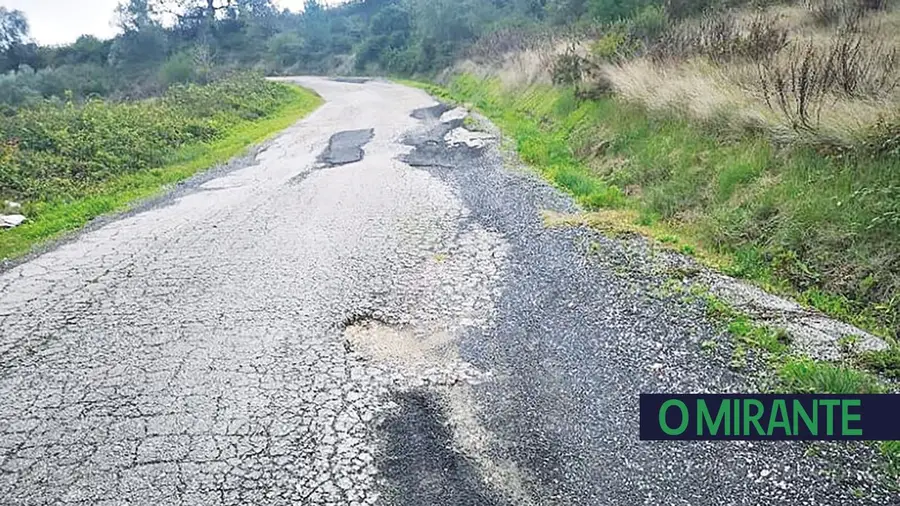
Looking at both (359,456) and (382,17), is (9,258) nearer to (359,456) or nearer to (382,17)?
(359,456)

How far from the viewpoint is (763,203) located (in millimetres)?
5828

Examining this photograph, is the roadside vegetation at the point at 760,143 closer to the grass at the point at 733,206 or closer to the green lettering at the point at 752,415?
the grass at the point at 733,206

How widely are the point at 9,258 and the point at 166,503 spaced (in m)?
5.03

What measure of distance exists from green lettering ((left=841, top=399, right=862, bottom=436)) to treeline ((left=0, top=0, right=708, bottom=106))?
14.4 meters

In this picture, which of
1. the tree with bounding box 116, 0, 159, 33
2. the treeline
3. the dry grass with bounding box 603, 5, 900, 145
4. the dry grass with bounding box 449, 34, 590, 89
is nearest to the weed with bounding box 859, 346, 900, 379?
the dry grass with bounding box 603, 5, 900, 145

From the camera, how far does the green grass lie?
4648mm

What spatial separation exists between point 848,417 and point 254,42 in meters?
57.4

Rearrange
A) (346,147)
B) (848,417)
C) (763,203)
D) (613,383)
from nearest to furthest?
(848,417)
(613,383)
(763,203)
(346,147)

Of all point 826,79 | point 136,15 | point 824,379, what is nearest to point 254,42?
point 136,15

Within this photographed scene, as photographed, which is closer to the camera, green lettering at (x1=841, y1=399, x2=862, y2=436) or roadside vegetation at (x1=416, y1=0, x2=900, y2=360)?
green lettering at (x1=841, y1=399, x2=862, y2=436)

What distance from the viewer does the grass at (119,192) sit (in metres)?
7.69

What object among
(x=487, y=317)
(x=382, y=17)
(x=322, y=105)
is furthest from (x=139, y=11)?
(x=487, y=317)

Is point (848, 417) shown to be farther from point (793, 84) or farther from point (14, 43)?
point (14, 43)

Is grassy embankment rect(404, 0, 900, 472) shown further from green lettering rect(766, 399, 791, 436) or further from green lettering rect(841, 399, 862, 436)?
green lettering rect(766, 399, 791, 436)
